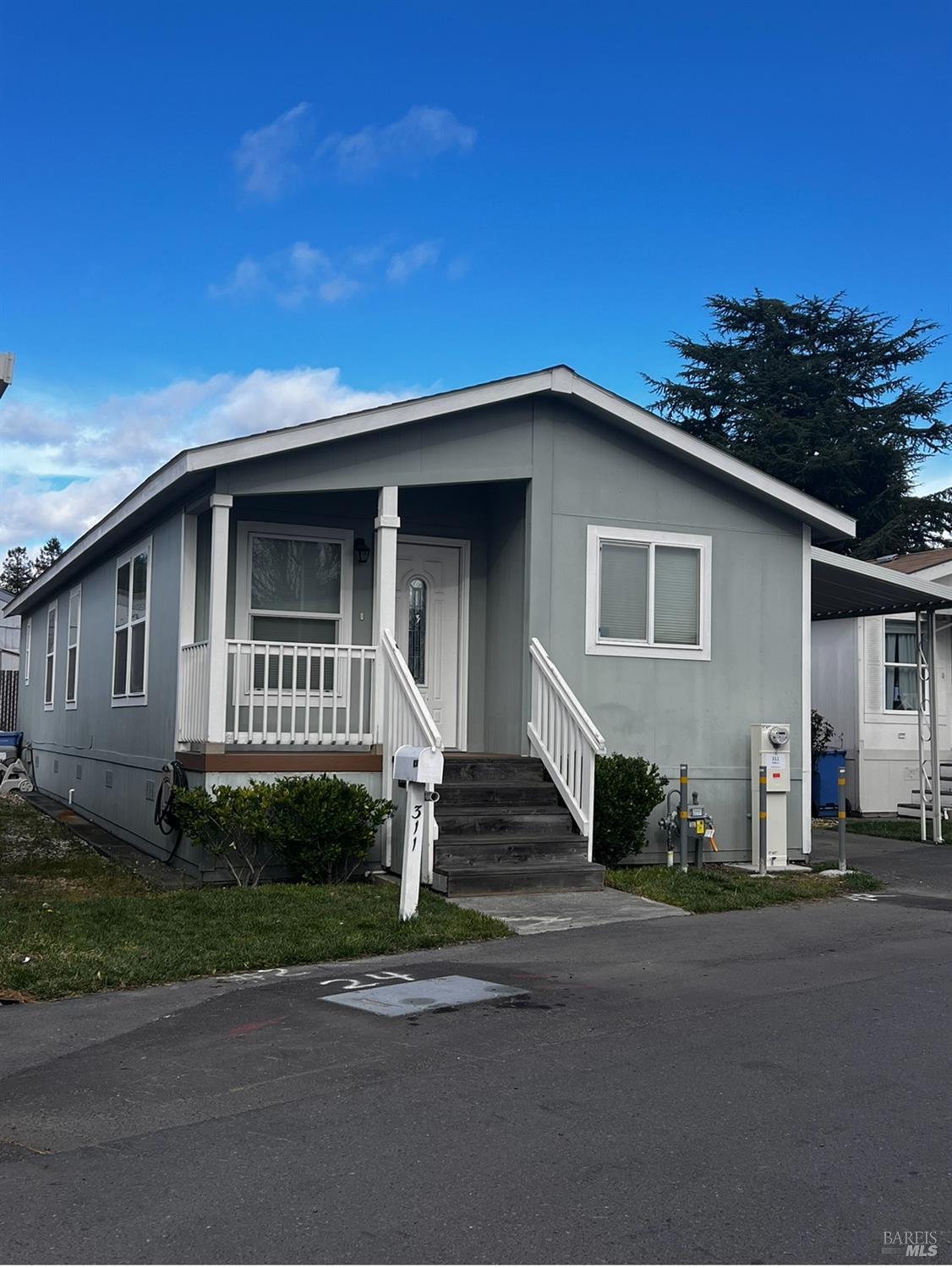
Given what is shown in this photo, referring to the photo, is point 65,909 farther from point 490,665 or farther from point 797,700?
point 797,700

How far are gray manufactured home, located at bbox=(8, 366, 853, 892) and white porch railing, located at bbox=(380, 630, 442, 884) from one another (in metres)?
0.03

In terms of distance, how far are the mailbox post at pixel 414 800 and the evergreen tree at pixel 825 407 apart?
25432 millimetres

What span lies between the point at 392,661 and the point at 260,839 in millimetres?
2068

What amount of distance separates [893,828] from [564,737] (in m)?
8.14

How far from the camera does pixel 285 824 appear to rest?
35.0ft

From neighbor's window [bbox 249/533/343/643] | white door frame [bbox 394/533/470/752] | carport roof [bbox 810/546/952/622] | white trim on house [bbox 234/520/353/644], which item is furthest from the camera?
carport roof [bbox 810/546/952/622]

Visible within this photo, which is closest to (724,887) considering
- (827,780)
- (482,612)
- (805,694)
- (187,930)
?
(805,694)

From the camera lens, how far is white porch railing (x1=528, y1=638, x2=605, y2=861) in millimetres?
11312

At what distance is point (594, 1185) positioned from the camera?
407cm

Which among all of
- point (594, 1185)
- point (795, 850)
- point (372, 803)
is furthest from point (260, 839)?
point (594, 1185)

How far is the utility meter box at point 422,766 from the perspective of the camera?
9.19m

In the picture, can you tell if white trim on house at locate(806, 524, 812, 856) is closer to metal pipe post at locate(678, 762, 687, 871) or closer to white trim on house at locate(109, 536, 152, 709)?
metal pipe post at locate(678, 762, 687, 871)

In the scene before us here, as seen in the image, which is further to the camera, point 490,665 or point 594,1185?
point 490,665

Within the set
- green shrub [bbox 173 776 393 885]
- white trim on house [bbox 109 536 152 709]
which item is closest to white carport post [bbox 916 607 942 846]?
green shrub [bbox 173 776 393 885]
